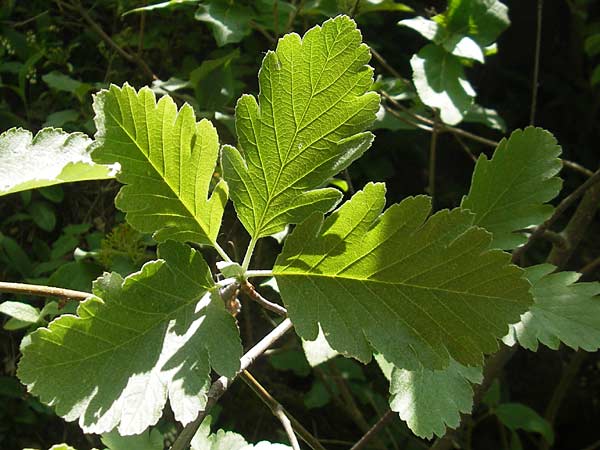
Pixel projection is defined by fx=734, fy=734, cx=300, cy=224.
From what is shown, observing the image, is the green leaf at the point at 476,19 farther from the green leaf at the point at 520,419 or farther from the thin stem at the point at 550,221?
the green leaf at the point at 520,419

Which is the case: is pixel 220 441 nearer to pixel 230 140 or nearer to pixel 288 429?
pixel 288 429

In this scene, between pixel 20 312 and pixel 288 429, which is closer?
pixel 288 429

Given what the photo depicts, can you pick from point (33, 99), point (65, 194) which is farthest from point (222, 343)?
point (33, 99)

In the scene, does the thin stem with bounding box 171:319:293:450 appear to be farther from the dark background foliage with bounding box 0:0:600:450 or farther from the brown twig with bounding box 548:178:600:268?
the brown twig with bounding box 548:178:600:268

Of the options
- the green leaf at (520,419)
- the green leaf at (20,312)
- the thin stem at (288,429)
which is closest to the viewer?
the thin stem at (288,429)

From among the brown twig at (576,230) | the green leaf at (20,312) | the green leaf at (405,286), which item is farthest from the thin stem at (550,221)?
the green leaf at (20,312)

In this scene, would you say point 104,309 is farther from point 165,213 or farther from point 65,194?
point 65,194

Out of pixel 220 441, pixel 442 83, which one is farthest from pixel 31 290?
pixel 442 83
